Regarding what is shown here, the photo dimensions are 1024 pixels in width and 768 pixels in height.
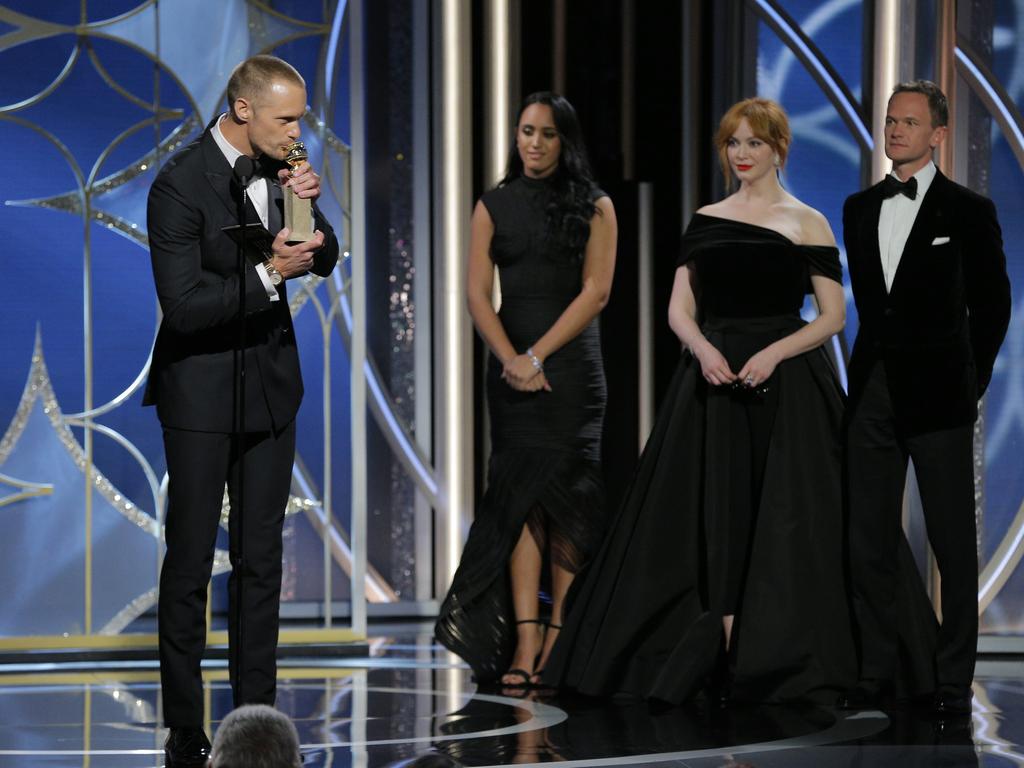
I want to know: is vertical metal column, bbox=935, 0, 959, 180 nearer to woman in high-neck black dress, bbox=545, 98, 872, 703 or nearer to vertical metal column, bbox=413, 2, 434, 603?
woman in high-neck black dress, bbox=545, 98, 872, 703

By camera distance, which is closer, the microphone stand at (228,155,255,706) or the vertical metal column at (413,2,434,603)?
the microphone stand at (228,155,255,706)

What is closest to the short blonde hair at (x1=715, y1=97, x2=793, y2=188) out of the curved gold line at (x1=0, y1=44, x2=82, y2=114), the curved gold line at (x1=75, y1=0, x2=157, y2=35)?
the curved gold line at (x1=75, y1=0, x2=157, y2=35)

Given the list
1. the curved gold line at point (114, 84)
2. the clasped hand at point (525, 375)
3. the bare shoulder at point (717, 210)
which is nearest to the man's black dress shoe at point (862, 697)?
the clasped hand at point (525, 375)

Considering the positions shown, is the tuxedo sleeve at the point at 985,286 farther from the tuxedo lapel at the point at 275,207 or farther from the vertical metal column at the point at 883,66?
the tuxedo lapel at the point at 275,207

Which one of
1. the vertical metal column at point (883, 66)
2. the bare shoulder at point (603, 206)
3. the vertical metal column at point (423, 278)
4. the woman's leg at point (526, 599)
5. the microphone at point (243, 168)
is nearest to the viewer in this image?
the microphone at point (243, 168)

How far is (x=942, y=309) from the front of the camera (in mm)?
4062

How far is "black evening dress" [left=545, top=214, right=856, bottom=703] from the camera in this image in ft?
13.9

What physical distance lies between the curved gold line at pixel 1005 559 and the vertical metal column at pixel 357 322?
2103 mm

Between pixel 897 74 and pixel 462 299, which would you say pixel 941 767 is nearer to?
pixel 897 74

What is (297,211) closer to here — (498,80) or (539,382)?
(539,382)

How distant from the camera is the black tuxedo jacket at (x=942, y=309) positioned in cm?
406

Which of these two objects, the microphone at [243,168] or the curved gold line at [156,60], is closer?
the microphone at [243,168]

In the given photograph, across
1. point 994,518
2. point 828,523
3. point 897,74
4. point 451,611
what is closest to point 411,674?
point 451,611

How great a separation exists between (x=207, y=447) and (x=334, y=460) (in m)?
2.15
